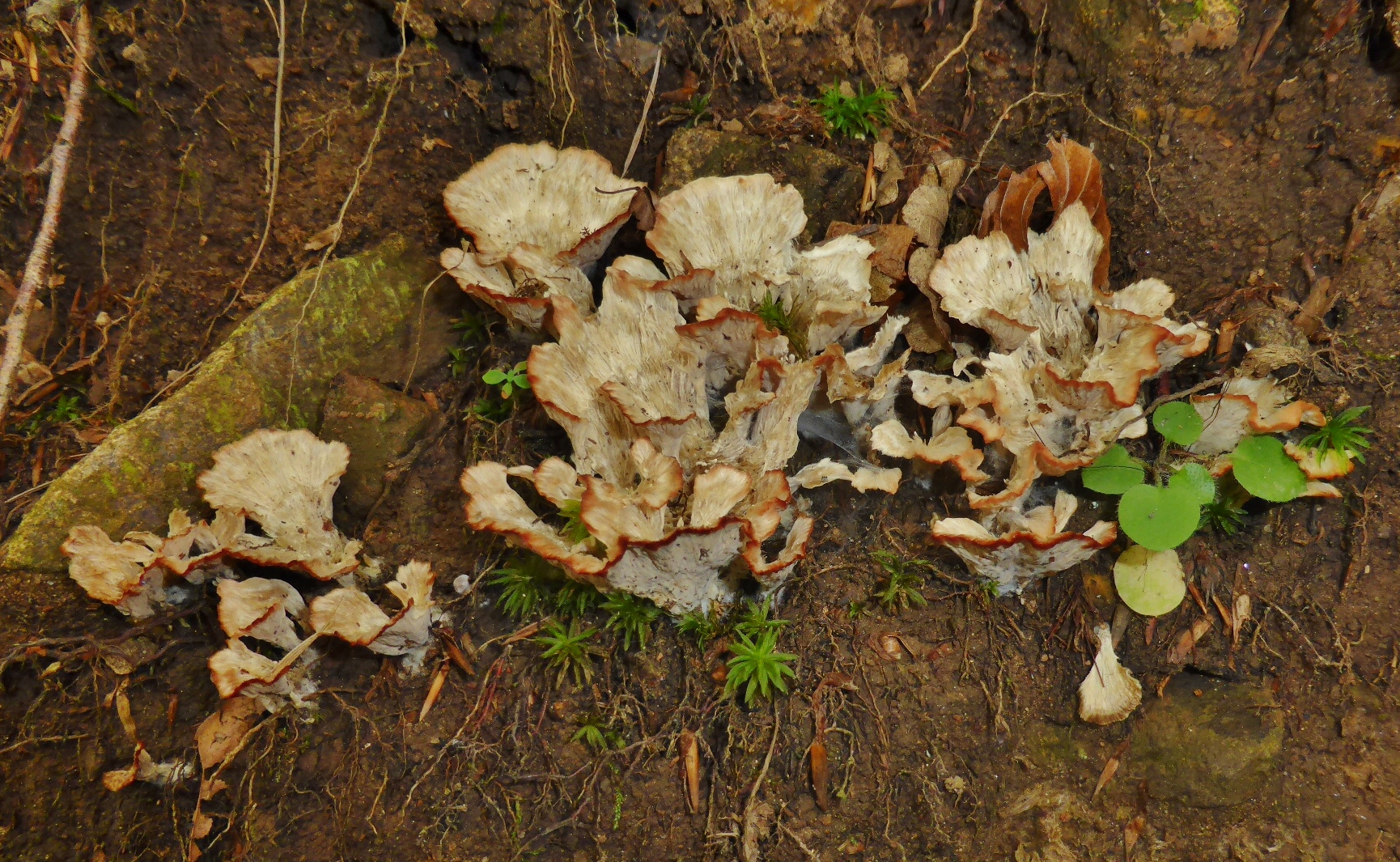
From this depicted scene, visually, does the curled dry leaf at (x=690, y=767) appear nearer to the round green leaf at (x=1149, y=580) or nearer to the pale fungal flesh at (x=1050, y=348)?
the pale fungal flesh at (x=1050, y=348)

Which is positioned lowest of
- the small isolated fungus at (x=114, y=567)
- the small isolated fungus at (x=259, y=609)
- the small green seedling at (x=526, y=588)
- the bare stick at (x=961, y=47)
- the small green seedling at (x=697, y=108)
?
the small green seedling at (x=526, y=588)

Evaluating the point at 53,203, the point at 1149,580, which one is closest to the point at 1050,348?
the point at 1149,580

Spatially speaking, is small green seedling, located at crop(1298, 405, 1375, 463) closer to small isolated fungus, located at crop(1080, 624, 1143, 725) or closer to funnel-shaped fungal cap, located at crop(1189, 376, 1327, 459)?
funnel-shaped fungal cap, located at crop(1189, 376, 1327, 459)

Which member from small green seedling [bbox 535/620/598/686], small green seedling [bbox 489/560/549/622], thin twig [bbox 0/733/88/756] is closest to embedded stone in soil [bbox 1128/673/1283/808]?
small green seedling [bbox 535/620/598/686]

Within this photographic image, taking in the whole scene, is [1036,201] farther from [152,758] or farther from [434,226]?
[152,758]

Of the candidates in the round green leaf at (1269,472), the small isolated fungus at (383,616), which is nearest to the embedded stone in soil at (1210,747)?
the round green leaf at (1269,472)

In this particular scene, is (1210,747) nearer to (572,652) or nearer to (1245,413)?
(1245,413)
